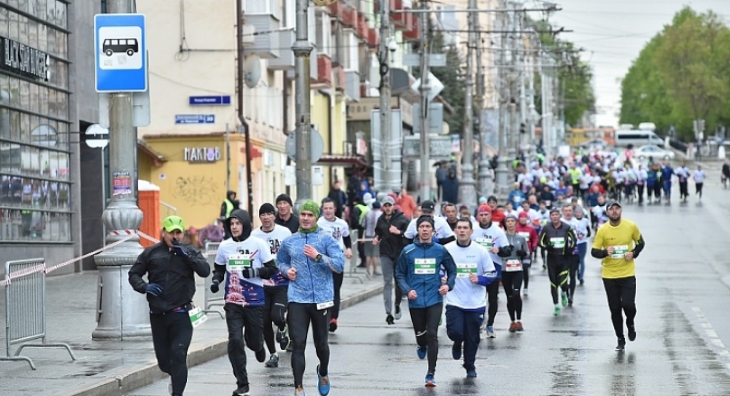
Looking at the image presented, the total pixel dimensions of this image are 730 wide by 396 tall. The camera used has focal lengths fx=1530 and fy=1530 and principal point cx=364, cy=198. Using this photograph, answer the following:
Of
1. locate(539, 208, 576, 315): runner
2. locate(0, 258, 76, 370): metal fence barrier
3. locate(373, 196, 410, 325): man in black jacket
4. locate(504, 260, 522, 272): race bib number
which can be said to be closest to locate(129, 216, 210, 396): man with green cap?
A: locate(0, 258, 76, 370): metal fence barrier

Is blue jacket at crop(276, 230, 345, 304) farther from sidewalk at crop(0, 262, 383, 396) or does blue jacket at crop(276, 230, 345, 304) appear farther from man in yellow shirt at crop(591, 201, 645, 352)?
man in yellow shirt at crop(591, 201, 645, 352)

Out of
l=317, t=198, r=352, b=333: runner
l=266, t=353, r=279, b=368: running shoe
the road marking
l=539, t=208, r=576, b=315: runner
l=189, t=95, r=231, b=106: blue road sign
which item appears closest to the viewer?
l=266, t=353, r=279, b=368: running shoe

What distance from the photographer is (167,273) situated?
12633mm

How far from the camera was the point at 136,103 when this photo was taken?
17250 mm

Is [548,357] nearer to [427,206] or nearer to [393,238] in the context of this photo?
[427,206]

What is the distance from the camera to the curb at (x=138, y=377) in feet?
42.6

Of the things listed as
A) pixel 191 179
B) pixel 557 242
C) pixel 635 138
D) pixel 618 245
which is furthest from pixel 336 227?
pixel 635 138

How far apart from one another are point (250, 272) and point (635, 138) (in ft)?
476

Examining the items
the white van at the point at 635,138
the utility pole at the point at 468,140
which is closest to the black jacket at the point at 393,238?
the utility pole at the point at 468,140

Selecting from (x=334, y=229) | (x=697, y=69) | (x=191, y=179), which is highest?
(x=697, y=69)

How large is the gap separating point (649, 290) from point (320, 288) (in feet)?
56.8

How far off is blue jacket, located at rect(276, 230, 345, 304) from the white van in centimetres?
14234

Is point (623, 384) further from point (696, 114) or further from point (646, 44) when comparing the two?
point (646, 44)

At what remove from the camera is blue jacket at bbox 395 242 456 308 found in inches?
588
